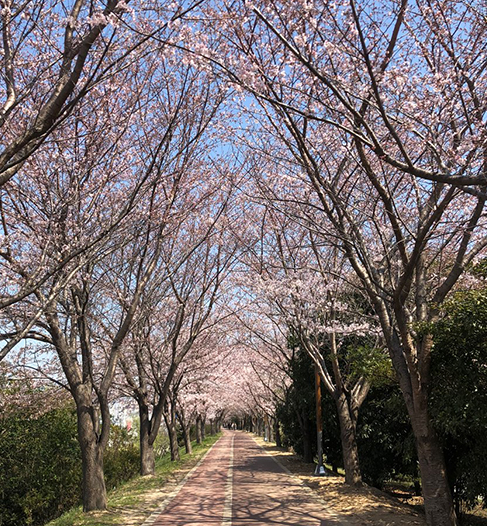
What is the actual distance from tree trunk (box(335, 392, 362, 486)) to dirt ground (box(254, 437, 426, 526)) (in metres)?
0.27

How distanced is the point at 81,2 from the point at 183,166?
5.15m

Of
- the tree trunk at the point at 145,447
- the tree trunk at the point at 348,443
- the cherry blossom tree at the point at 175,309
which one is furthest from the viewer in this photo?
the tree trunk at the point at 145,447

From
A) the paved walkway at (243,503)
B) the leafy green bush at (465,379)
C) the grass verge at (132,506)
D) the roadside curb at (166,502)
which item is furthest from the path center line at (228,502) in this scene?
the leafy green bush at (465,379)

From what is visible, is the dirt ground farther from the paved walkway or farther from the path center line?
the path center line

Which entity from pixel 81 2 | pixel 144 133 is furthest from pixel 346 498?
pixel 81 2

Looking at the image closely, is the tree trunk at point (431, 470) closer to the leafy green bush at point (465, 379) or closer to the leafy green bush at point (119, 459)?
the leafy green bush at point (465, 379)

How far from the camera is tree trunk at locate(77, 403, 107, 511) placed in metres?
9.72

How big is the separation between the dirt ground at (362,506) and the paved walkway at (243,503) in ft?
1.02

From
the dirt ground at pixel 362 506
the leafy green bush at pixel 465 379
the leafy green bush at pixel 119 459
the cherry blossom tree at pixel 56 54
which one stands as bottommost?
the dirt ground at pixel 362 506

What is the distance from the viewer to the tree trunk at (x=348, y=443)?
1209 cm

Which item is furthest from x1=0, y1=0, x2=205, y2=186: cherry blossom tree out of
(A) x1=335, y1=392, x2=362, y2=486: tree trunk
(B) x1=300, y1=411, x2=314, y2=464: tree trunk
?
(B) x1=300, y1=411, x2=314, y2=464: tree trunk

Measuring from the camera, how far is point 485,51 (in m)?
6.21

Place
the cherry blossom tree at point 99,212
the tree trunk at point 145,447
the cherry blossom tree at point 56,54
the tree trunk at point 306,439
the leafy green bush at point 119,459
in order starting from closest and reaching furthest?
the cherry blossom tree at point 56,54
the cherry blossom tree at point 99,212
the tree trunk at point 145,447
the tree trunk at point 306,439
the leafy green bush at point 119,459

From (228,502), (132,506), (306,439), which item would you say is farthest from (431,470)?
(306,439)
